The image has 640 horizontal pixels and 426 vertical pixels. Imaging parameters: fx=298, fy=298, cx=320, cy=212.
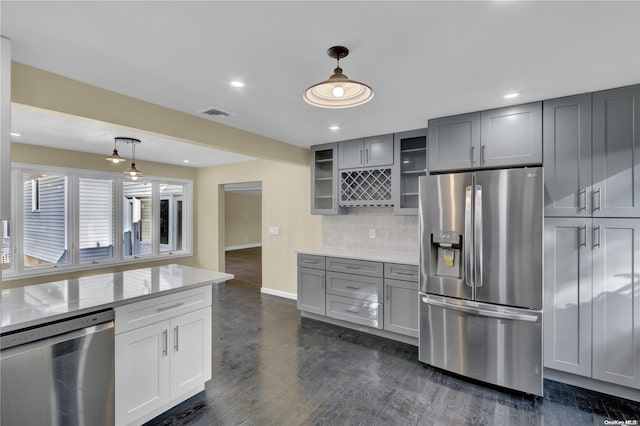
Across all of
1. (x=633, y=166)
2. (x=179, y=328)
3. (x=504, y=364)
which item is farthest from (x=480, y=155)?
(x=179, y=328)

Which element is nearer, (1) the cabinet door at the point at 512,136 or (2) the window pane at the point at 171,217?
(1) the cabinet door at the point at 512,136

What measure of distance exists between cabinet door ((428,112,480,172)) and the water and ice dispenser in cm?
70

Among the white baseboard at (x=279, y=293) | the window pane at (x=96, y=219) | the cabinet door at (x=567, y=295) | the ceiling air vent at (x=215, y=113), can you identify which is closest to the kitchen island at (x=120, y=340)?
the ceiling air vent at (x=215, y=113)

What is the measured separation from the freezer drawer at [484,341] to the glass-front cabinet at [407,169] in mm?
1224

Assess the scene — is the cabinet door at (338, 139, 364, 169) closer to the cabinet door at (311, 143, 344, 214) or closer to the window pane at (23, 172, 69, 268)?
the cabinet door at (311, 143, 344, 214)

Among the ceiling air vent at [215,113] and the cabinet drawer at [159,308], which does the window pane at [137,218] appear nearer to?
the ceiling air vent at [215,113]

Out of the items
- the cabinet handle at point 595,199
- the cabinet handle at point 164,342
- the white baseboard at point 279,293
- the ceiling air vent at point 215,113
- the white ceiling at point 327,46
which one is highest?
the white ceiling at point 327,46

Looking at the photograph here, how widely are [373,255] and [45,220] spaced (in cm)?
518

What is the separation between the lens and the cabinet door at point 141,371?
6.22 ft

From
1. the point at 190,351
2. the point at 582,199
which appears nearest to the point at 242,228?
the point at 190,351

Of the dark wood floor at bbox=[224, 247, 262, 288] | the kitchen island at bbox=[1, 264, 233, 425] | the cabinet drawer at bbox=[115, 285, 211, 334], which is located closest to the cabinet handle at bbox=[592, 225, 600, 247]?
the kitchen island at bbox=[1, 264, 233, 425]

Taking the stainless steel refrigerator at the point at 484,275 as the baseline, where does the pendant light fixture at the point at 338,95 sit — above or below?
above

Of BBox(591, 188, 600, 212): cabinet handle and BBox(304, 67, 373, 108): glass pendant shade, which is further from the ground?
BBox(304, 67, 373, 108): glass pendant shade

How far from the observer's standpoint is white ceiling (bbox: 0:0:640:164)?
1.46 meters
